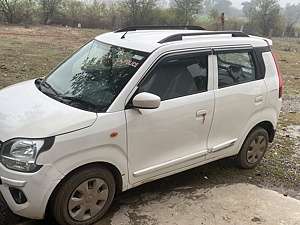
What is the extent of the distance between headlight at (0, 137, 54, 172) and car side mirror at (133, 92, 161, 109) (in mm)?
849

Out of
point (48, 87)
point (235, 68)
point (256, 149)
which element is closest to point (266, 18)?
point (256, 149)

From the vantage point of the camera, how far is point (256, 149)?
182 inches

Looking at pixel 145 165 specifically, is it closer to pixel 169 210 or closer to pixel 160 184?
pixel 169 210

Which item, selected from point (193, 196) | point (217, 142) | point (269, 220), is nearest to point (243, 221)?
point (269, 220)

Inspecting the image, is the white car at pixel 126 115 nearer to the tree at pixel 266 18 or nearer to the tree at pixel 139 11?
the tree at pixel 139 11

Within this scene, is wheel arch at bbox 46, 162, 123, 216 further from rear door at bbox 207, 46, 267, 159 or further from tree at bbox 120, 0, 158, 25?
tree at bbox 120, 0, 158, 25

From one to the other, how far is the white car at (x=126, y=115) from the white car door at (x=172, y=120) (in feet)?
0.04

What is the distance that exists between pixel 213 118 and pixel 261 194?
1.20 m

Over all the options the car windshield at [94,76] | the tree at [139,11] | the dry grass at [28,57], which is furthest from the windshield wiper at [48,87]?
the tree at [139,11]

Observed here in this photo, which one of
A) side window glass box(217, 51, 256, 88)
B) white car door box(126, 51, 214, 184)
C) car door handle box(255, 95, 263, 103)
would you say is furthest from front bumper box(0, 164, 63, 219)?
car door handle box(255, 95, 263, 103)

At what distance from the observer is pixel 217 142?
4.00 m

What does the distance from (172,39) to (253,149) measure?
83.4 inches

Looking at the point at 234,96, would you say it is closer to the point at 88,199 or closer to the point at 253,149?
the point at 253,149

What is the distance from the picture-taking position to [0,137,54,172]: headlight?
266 cm
